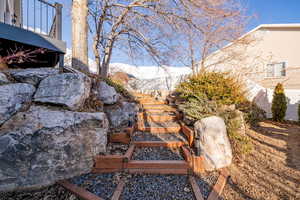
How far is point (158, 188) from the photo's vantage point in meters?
1.95

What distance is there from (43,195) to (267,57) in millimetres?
12111

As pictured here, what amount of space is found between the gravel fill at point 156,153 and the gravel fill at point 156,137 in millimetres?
311

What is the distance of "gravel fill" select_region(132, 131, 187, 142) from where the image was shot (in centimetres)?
312

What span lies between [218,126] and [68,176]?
8.63 ft

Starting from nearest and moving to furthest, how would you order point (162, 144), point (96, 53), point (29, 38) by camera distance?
point (162, 144)
point (29, 38)
point (96, 53)

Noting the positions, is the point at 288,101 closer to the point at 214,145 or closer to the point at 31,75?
the point at 214,145

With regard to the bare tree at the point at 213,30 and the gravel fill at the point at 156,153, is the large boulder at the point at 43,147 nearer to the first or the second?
the gravel fill at the point at 156,153

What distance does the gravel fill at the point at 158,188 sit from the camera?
182 centimetres

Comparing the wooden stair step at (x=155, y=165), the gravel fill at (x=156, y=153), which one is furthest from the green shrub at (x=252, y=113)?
the wooden stair step at (x=155, y=165)

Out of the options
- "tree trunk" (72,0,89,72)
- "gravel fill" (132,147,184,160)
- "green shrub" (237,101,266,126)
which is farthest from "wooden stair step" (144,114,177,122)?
"tree trunk" (72,0,89,72)

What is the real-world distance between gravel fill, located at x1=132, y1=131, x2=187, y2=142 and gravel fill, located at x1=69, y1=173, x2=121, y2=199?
1.04 metres

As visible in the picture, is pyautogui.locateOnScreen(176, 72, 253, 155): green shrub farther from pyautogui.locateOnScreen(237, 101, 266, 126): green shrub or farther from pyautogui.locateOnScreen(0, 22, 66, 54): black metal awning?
pyautogui.locateOnScreen(0, 22, 66, 54): black metal awning

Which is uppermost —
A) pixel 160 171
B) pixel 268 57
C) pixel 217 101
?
pixel 268 57

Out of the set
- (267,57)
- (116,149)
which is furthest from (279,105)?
(116,149)
